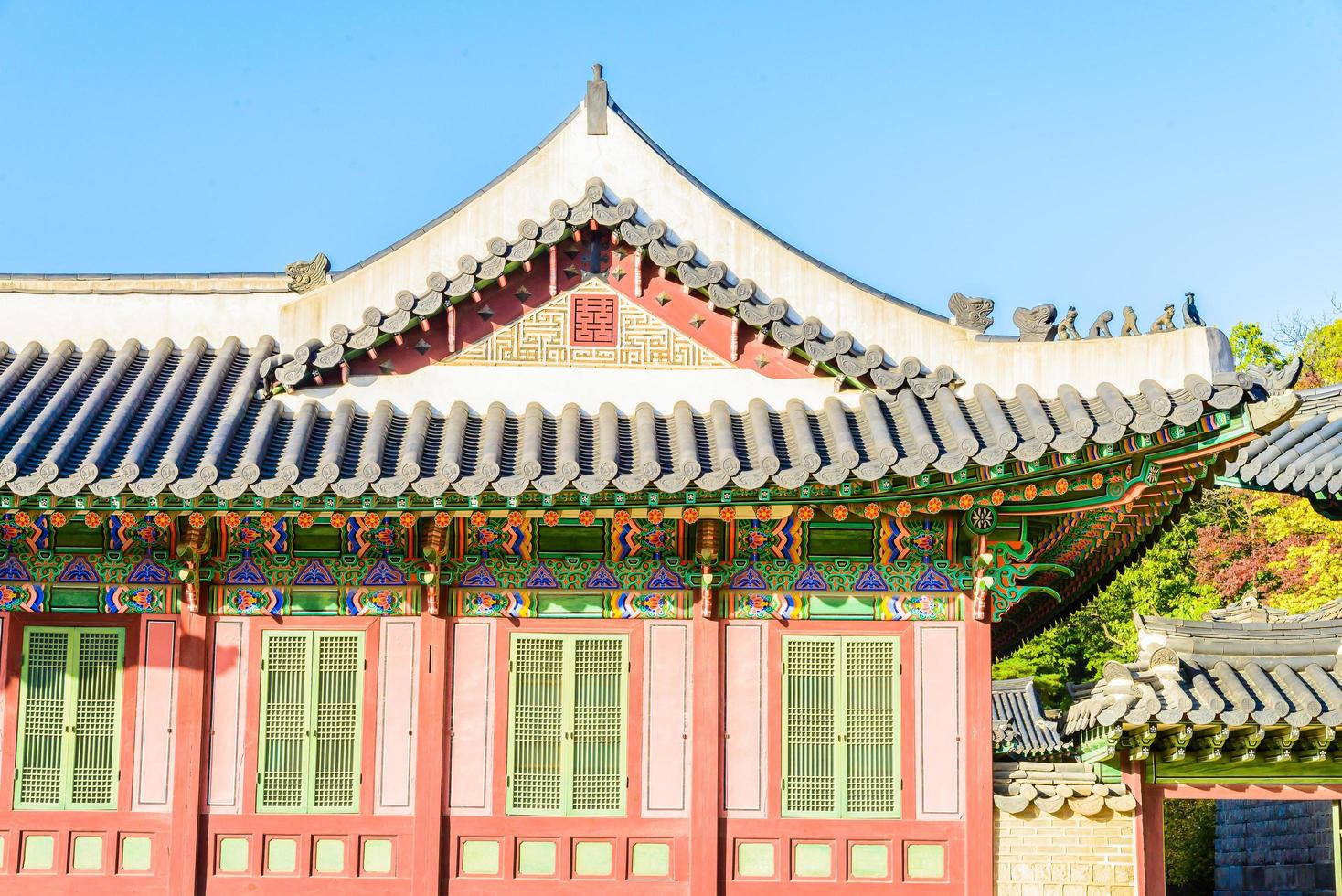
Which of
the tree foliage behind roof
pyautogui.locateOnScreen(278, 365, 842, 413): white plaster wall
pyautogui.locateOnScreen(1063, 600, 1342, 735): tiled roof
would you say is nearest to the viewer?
pyautogui.locateOnScreen(1063, 600, 1342, 735): tiled roof

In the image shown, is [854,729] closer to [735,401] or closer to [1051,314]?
[735,401]

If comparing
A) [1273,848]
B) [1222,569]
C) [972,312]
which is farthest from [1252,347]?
[972,312]

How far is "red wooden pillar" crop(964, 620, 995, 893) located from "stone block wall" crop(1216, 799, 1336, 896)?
11042 millimetres

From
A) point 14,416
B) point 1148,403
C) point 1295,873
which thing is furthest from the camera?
point 1295,873

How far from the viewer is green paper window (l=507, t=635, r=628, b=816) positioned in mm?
13430

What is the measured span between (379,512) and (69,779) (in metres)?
3.67

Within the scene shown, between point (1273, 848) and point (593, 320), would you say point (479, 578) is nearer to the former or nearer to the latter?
point (593, 320)

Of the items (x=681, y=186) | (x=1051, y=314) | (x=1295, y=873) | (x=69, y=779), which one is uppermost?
(x=681, y=186)

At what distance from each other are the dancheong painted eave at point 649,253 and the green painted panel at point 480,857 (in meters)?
4.22

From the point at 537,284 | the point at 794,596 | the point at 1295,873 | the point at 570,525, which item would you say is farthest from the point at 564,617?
the point at 1295,873

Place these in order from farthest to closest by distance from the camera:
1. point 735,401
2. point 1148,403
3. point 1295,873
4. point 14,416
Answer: point 1295,873
point 735,401
point 14,416
point 1148,403

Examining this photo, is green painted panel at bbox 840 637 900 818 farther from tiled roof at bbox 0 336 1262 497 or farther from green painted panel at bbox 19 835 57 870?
green painted panel at bbox 19 835 57 870

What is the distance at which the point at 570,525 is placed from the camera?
45.0 feet

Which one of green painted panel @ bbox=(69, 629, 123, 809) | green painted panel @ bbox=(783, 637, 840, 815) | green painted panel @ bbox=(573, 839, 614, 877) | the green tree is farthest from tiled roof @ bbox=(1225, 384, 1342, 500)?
the green tree
